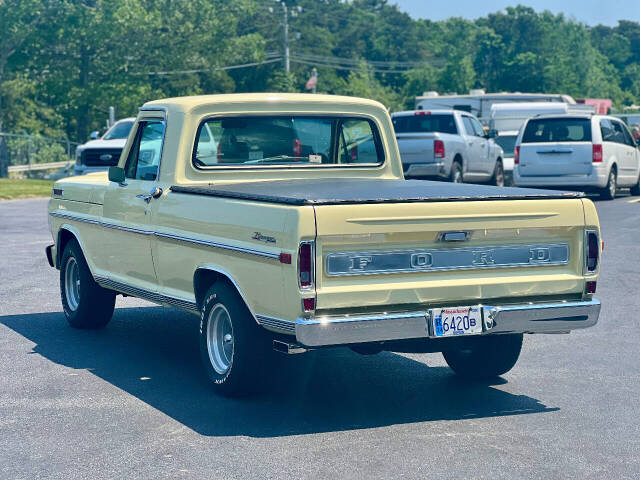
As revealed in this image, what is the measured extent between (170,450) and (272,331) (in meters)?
1.12

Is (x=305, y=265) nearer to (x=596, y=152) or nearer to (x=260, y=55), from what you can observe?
(x=596, y=152)

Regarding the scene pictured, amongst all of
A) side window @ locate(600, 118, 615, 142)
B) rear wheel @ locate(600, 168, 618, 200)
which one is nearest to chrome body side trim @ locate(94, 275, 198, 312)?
side window @ locate(600, 118, 615, 142)

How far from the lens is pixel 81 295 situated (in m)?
9.66

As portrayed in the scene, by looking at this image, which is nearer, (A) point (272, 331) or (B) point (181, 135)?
(A) point (272, 331)

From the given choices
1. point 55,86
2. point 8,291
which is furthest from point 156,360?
point 55,86

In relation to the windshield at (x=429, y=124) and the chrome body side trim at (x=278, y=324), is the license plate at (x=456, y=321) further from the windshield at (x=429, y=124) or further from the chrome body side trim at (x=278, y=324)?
the windshield at (x=429, y=124)

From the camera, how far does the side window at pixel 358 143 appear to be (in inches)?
352

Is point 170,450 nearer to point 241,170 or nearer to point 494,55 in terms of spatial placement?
point 241,170

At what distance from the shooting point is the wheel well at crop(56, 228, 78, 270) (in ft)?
33.0

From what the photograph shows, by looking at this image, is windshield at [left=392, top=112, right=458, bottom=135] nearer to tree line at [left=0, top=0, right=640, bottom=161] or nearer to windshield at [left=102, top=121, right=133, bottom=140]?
windshield at [left=102, top=121, right=133, bottom=140]

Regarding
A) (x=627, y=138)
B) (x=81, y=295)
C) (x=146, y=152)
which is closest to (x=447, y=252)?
(x=146, y=152)

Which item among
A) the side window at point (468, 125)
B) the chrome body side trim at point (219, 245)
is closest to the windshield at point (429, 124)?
the side window at point (468, 125)

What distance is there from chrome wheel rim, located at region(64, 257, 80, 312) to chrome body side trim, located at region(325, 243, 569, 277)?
410 centimetres

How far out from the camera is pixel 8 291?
11.8 m
